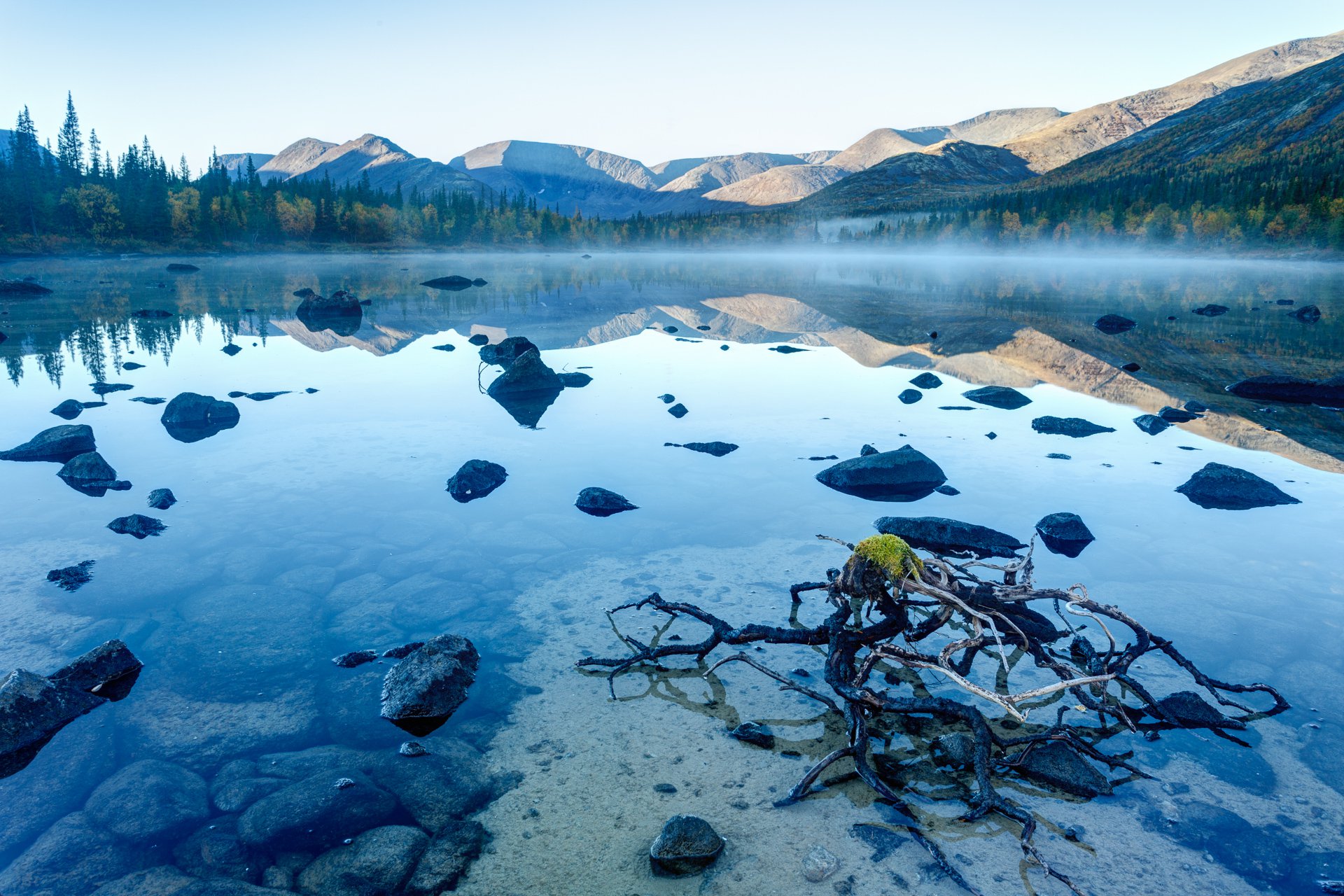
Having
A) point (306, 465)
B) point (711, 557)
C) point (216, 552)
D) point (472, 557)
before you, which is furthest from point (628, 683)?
point (306, 465)

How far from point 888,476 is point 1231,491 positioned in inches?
207

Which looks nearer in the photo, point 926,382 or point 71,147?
point 926,382

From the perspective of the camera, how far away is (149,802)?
503cm

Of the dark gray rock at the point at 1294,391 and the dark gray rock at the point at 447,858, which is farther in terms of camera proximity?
the dark gray rock at the point at 1294,391

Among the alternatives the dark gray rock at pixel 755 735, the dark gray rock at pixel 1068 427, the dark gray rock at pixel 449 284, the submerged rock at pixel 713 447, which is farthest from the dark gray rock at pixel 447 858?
the dark gray rock at pixel 449 284

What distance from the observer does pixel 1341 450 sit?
14.4m

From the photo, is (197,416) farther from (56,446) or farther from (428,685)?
(428,685)

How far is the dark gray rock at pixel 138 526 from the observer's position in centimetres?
959

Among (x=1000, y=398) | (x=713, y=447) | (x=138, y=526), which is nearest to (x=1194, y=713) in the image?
(x=713, y=447)

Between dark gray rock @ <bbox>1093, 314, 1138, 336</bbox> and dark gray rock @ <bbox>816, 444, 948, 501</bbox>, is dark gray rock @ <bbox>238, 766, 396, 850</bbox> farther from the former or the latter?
dark gray rock @ <bbox>1093, 314, 1138, 336</bbox>

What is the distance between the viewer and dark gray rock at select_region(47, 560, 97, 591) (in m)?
8.12

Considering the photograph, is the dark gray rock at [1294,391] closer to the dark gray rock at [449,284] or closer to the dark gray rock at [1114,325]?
the dark gray rock at [1114,325]

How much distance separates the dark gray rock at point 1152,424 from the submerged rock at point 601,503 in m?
11.9

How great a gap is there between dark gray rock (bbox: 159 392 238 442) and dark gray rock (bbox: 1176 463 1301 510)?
17.9 meters
